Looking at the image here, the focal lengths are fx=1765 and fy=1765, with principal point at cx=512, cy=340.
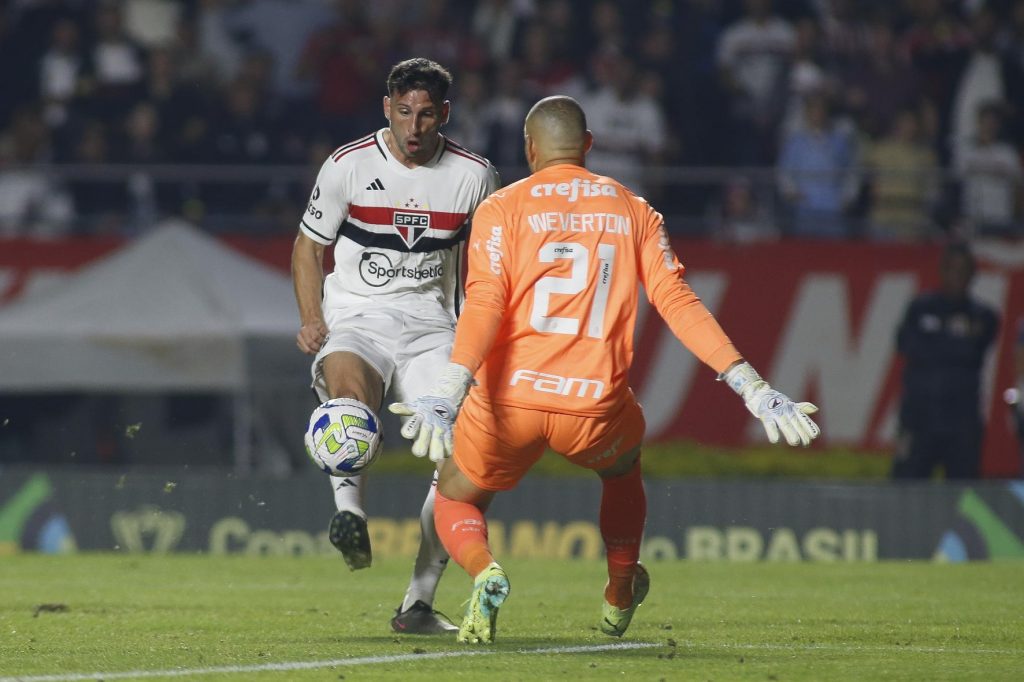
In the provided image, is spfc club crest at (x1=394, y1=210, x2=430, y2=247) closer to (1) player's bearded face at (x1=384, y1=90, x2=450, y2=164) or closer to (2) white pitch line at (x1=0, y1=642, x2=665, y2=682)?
(1) player's bearded face at (x1=384, y1=90, x2=450, y2=164)

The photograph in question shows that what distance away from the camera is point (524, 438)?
6.76m

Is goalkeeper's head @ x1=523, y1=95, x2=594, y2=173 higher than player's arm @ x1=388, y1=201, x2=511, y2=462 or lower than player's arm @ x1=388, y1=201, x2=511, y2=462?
higher

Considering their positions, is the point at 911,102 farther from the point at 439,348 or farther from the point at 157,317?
the point at 439,348

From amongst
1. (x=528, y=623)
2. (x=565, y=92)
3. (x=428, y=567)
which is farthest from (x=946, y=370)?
(x=428, y=567)

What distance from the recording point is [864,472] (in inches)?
600

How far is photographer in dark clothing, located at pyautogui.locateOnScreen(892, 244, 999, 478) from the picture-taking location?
1434 centimetres

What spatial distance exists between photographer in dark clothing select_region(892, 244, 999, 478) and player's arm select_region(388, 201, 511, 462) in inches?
323

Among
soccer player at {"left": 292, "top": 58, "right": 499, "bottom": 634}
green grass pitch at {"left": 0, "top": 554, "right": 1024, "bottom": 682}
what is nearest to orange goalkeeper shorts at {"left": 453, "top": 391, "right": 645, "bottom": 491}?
green grass pitch at {"left": 0, "top": 554, "right": 1024, "bottom": 682}

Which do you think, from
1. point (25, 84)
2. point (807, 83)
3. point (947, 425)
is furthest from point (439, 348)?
point (25, 84)

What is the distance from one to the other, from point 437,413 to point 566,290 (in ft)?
2.70

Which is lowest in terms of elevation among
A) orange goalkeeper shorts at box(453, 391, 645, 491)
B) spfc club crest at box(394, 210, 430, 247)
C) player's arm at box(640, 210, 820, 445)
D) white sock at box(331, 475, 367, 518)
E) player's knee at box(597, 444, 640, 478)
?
white sock at box(331, 475, 367, 518)

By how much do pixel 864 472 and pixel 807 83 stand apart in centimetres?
418

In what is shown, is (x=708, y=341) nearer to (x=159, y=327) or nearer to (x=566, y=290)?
(x=566, y=290)

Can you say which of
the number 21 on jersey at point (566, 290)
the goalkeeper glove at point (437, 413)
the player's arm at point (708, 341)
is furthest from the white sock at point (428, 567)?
the player's arm at point (708, 341)
